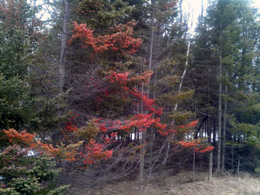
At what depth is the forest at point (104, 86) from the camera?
5423 millimetres

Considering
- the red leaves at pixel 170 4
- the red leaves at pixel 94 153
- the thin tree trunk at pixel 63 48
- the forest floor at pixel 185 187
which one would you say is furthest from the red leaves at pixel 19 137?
the red leaves at pixel 170 4

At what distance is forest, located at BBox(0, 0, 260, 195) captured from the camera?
5423 mm

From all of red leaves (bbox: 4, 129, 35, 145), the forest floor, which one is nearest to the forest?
red leaves (bbox: 4, 129, 35, 145)

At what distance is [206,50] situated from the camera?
48.7 feet

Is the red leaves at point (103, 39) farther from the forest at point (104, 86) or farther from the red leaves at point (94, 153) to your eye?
the red leaves at point (94, 153)

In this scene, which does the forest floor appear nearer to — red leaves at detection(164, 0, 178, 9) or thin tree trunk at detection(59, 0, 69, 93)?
thin tree trunk at detection(59, 0, 69, 93)

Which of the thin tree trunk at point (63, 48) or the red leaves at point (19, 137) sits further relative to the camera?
the thin tree trunk at point (63, 48)

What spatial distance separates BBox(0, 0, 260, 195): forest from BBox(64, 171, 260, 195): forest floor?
1.94 ft

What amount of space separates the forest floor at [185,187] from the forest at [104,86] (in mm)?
592

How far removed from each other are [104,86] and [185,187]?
6762 millimetres

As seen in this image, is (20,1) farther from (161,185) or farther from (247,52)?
(247,52)

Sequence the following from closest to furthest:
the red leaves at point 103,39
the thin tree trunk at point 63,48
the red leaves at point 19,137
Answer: the red leaves at point 19,137
the red leaves at point 103,39
the thin tree trunk at point 63,48

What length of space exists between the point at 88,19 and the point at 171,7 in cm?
456

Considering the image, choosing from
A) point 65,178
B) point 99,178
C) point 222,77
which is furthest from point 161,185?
point 222,77
